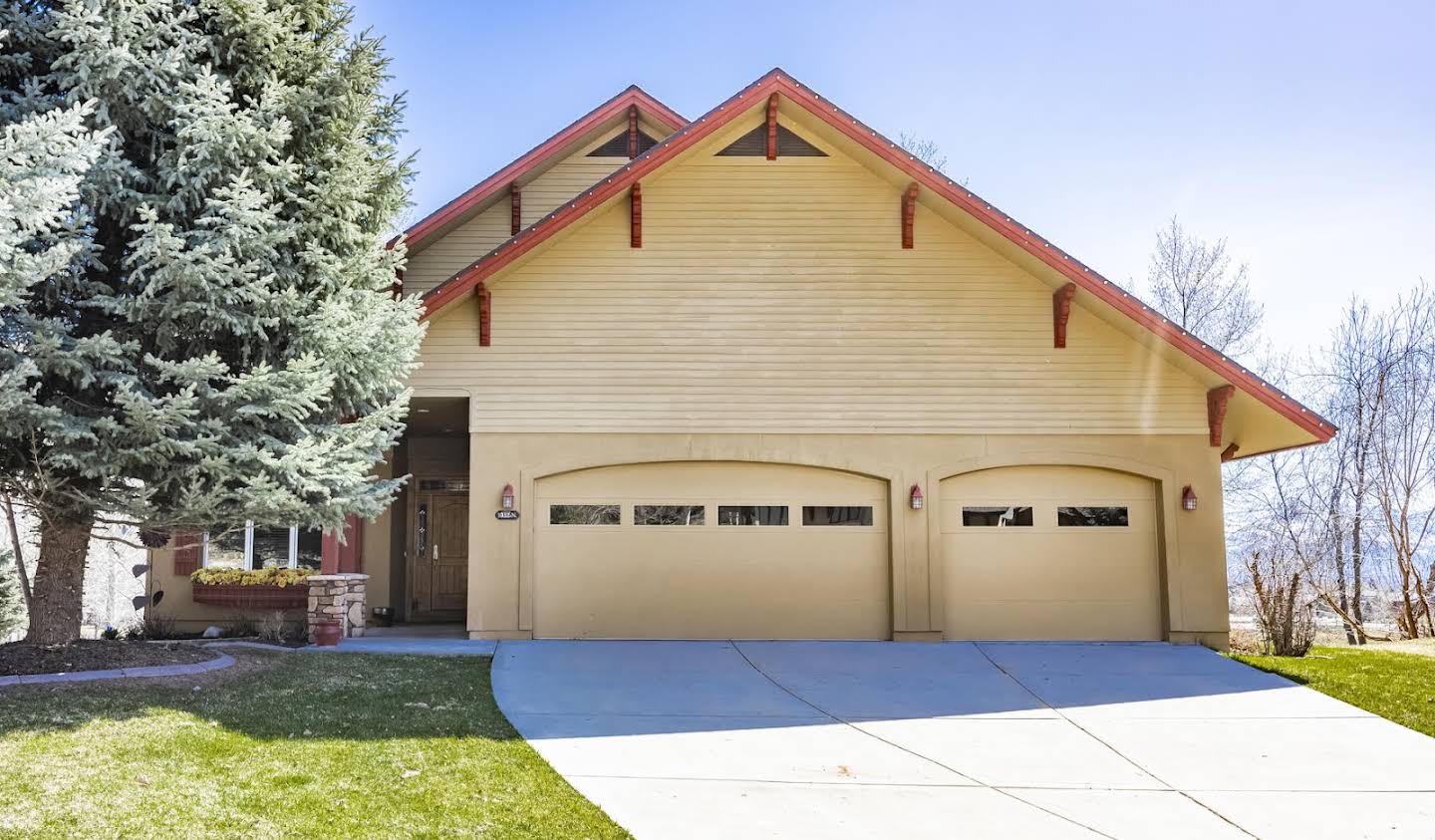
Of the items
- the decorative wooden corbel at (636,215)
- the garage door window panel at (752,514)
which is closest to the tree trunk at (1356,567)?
the garage door window panel at (752,514)

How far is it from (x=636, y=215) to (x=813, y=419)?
10.4 feet

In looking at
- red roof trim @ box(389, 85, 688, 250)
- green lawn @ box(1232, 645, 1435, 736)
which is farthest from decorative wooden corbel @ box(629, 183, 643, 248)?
green lawn @ box(1232, 645, 1435, 736)

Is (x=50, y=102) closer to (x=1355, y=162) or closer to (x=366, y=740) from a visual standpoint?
(x=366, y=740)

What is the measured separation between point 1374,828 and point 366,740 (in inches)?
246

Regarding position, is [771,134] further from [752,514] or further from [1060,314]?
[752,514]

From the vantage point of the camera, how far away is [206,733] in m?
6.91

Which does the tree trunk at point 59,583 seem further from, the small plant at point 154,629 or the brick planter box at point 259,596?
the small plant at point 154,629

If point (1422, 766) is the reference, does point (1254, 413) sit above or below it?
above

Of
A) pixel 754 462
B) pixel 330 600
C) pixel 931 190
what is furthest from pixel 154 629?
pixel 931 190

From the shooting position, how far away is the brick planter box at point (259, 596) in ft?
42.5

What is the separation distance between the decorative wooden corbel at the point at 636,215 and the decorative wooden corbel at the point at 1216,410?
701 cm

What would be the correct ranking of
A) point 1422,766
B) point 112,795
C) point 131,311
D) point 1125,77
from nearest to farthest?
1. point 112,795
2. point 1422,766
3. point 131,311
4. point 1125,77

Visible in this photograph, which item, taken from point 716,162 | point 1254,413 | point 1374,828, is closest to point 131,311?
point 716,162

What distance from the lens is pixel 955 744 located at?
7.82 meters
